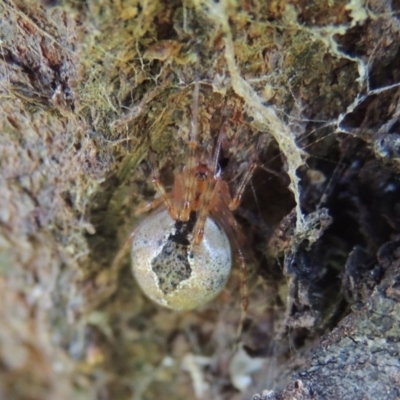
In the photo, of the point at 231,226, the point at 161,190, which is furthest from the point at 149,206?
the point at 231,226

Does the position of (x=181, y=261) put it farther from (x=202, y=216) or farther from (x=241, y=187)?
(x=241, y=187)

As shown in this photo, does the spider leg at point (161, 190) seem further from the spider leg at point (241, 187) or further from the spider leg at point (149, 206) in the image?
the spider leg at point (241, 187)

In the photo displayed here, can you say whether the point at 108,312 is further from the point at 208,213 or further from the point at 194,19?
the point at 194,19

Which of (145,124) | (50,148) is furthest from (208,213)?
(50,148)

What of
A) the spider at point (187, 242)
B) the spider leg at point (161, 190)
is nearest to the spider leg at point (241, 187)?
the spider at point (187, 242)

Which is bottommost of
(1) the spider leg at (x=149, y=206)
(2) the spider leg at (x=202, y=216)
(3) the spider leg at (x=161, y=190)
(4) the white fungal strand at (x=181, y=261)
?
(4) the white fungal strand at (x=181, y=261)

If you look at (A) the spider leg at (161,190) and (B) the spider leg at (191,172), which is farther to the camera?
(A) the spider leg at (161,190)

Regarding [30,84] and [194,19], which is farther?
[30,84]
